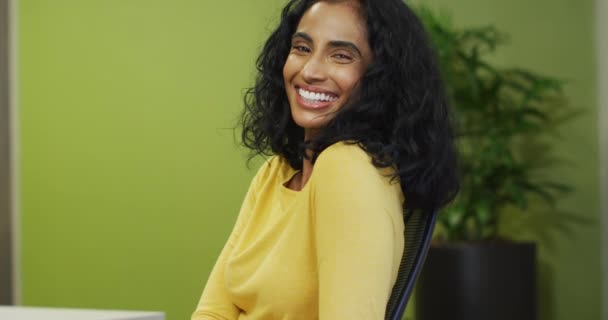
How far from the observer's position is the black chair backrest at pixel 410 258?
1214mm

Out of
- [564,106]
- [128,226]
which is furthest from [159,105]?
[564,106]

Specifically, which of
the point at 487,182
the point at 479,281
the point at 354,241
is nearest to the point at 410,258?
the point at 354,241

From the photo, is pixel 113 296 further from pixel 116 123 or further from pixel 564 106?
pixel 564 106

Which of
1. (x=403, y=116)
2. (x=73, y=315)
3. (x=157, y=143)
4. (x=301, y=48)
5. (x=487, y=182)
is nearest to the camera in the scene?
(x=403, y=116)

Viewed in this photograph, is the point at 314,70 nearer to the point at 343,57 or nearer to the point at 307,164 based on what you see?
the point at 343,57

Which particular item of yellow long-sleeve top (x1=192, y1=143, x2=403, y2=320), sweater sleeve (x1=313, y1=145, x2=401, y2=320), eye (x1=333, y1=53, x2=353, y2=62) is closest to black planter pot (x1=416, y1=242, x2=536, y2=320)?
yellow long-sleeve top (x1=192, y1=143, x2=403, y2=320)

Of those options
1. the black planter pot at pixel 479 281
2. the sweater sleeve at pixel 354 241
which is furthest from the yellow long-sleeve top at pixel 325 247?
the black planter pot at pixel 479 281

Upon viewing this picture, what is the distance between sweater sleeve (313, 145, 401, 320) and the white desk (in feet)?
1.61

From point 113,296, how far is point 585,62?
94.5 inches

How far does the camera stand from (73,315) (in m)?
1.64

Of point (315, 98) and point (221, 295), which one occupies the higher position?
point (315, 98)

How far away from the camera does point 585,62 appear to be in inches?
158

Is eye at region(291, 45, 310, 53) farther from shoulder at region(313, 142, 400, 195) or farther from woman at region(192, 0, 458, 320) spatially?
shoulder at region(313, 142, 400, 195)

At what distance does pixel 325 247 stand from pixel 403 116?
0.25 m
